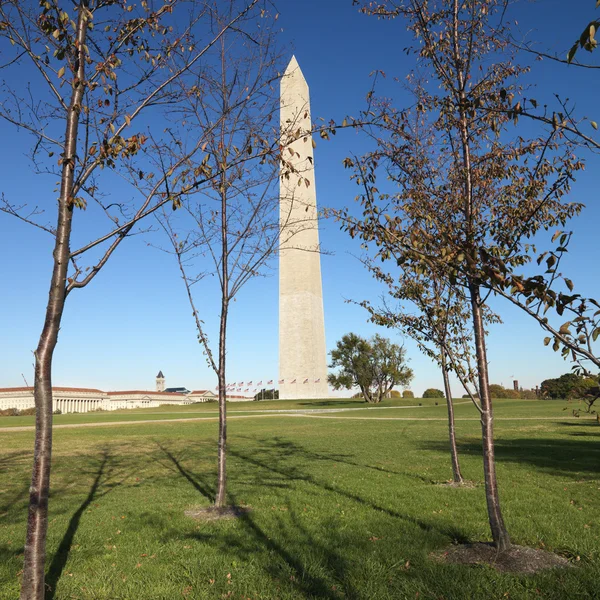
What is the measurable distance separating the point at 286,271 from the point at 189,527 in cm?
4214

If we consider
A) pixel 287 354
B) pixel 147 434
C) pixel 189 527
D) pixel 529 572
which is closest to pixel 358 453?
pixel 189 527

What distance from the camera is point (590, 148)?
3289 mm

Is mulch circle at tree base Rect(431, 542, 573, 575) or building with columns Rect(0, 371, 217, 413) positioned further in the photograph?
building with columns Rect(0, 371, 217, 413)

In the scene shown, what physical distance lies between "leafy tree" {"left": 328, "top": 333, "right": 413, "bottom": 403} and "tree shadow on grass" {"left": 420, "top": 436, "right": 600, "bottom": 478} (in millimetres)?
42147

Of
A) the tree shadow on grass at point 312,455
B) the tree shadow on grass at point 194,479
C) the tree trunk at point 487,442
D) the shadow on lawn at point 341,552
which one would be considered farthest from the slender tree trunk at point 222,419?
the tree shadow on grass at point 312,455

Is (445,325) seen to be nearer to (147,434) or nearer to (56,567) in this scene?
(56,567)

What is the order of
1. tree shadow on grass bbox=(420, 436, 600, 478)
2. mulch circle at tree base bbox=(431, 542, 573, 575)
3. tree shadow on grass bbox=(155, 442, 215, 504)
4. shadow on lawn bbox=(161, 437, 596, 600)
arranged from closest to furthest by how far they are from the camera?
shadow on lawn bbox=(161, 437, 596, 600) < mulch circle at tree base bbox=(431, 542, 573, 575) < tree shadow on grass bbox=(155, 442, 215, 504) < tree shadow on grass bbox=(420, 436, 600, 478)

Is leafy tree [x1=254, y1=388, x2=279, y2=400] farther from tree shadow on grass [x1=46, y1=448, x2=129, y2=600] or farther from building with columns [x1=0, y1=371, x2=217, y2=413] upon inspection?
tree shadow on grass [x1=46, y1=448, x2=129, y2=600]

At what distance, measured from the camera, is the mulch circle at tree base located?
5.28m

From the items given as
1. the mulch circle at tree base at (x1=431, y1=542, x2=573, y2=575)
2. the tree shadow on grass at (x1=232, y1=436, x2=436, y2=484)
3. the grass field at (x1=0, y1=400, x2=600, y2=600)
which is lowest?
the tree shadow on grass at (x1=232, y1=436, x2=436, y2=484)

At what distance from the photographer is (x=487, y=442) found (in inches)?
225

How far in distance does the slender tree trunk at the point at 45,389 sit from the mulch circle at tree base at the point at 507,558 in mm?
4189

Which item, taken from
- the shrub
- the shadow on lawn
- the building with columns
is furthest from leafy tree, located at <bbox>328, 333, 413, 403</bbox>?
the shadow on lawn

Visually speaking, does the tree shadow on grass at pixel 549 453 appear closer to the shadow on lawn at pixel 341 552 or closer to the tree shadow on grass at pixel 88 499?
the shadow on lawn at pixel 341 552
